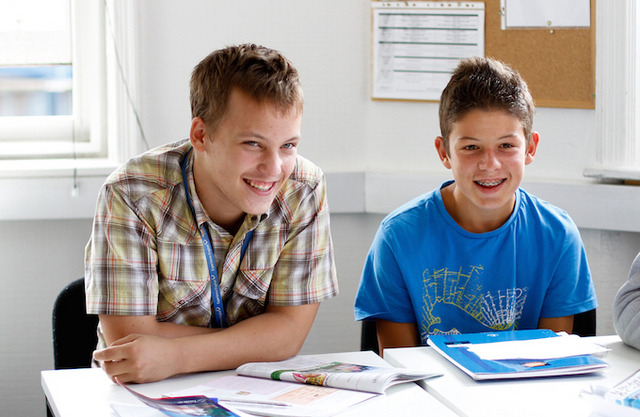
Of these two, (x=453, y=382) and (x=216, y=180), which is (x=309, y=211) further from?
(x=453, y=382)

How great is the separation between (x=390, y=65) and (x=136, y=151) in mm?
931

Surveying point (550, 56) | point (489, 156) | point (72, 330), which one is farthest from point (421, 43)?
point (72, 330)

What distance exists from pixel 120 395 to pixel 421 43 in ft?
5.62

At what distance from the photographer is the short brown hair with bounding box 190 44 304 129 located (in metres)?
1.50

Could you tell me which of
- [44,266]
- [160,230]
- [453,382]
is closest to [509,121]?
[453,382]

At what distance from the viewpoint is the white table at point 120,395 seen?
4.10 ft

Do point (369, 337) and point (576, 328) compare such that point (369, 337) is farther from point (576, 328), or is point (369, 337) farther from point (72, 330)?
point (72, 330)

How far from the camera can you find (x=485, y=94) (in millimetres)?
1844

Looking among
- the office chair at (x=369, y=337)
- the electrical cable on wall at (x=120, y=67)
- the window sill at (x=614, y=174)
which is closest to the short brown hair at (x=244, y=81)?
the office chair at (x=369, y=337)

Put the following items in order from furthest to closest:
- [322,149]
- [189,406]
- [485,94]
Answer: [322,149] < [485,94] < [189,406]

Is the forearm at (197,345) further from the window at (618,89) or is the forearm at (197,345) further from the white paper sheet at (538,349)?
the window at (618,89)

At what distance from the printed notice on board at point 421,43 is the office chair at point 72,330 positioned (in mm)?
1363

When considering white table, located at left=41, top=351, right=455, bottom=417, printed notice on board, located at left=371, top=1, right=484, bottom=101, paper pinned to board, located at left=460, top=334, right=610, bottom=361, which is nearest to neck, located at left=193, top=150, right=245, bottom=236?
white table, located at left=41, top=351, right=455, bottom=417

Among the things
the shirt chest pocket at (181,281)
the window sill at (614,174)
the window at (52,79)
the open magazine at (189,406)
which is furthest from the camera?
the window at (52,79)
